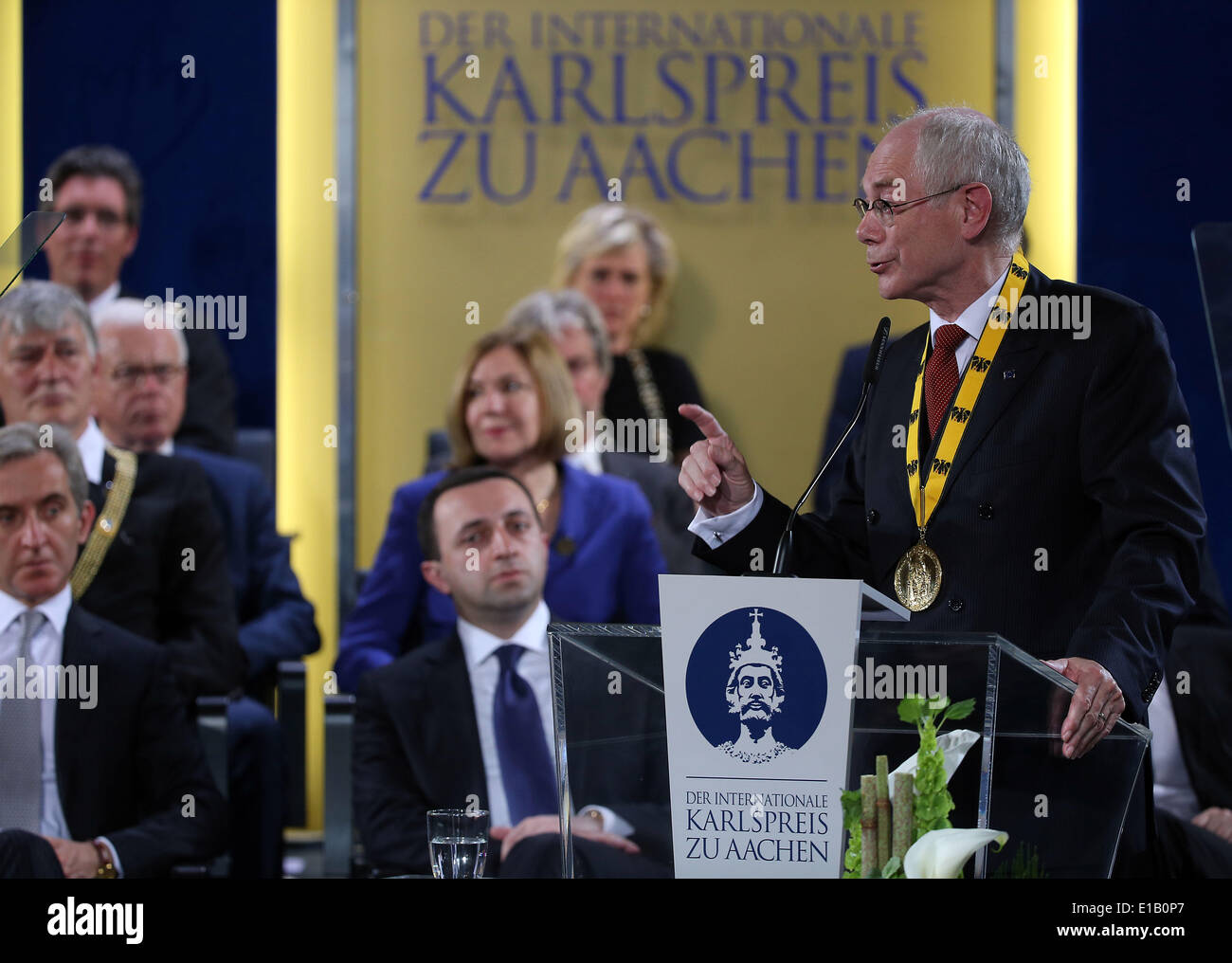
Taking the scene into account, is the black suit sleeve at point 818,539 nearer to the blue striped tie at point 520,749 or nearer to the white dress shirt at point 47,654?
the blue striped tie at point 520,749

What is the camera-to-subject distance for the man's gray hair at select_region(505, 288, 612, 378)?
14.5 feet

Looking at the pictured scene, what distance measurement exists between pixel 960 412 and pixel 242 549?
246 centimetres

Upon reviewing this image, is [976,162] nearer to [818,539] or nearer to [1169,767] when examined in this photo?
[818,539]

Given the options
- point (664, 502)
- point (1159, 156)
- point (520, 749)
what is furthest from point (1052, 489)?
point (1159, 156)

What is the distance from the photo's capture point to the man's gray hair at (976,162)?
2215mm

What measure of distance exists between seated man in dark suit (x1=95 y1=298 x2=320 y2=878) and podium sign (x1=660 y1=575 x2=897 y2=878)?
229 cm

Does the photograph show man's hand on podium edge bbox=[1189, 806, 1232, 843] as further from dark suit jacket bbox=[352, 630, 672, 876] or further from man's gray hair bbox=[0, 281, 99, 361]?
man's gray hair bbox=[0, 281, 99, 361]

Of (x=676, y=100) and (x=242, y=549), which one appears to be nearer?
(x=242, y=549)

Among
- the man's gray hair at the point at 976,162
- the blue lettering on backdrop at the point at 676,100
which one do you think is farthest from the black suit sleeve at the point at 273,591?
the man's gray hair at the point at 976,162

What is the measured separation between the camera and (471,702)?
3406 mm

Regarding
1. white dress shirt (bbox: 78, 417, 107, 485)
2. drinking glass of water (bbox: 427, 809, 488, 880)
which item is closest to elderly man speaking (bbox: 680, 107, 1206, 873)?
drinking glass of water (bbox: 427, 809, 488, 880)
